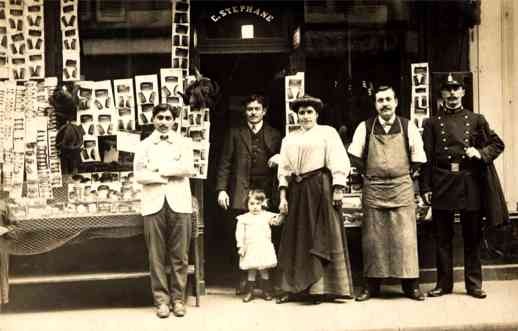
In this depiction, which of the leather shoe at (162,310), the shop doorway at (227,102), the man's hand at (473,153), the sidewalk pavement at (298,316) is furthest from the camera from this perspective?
the shop doorway at (227,102)

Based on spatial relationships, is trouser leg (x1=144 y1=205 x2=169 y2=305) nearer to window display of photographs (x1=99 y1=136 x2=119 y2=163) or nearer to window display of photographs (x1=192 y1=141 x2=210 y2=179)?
window display of photographs (x1=192 y1=141 x2=210 y2=179)

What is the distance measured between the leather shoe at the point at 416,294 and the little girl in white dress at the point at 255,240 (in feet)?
4.58

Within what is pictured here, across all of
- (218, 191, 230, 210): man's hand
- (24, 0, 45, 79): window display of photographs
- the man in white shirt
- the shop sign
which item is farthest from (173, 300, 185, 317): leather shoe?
the shop sign

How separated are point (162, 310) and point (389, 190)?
252cm

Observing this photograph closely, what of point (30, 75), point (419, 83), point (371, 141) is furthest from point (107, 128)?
point (419, 83)

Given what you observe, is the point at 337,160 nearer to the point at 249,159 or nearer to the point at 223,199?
the point at 249,159

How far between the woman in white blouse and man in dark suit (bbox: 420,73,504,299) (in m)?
0.93

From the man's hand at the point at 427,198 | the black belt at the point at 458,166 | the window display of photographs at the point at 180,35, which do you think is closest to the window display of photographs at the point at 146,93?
the window display of photographs at the point at 180,35

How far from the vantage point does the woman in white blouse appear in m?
8.21

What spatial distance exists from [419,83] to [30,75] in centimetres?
420

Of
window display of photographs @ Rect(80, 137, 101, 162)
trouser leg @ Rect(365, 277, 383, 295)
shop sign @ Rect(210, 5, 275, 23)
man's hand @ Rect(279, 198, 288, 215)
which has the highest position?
shop sign @ Rect(210, 5, 275, 23)

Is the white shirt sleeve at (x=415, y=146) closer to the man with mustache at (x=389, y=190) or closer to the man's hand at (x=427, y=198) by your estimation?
the man with mustache at (x=389, y=190)

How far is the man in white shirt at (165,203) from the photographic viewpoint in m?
7.90

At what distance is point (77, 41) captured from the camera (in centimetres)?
877
